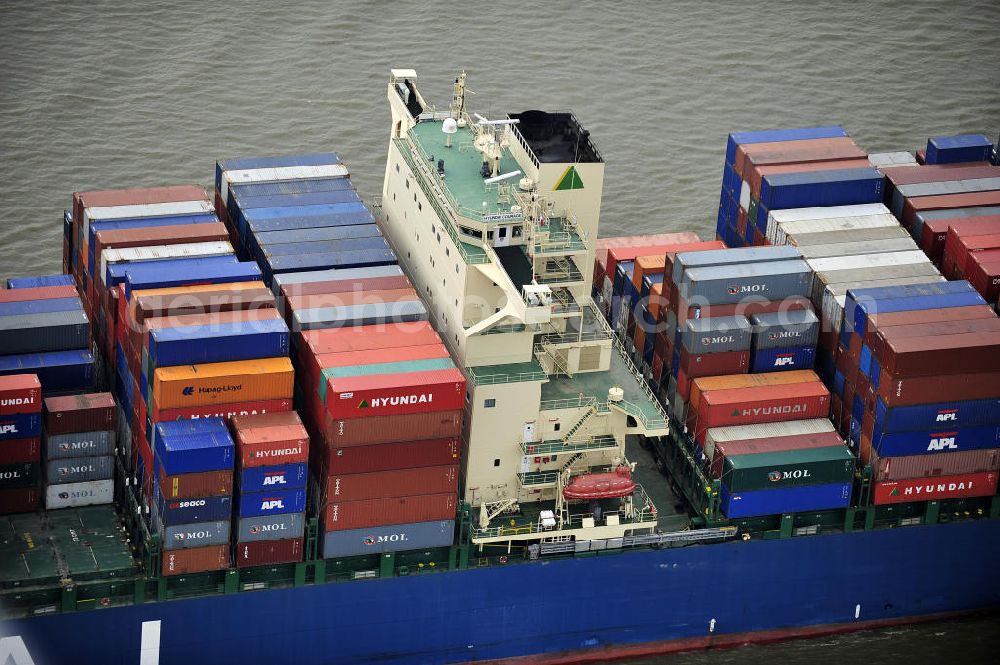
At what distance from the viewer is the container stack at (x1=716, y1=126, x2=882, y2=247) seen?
217 feet

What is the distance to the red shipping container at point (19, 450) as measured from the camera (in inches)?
2159

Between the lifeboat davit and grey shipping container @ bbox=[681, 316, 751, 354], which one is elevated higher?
grey shipping container @ bbox=[681, 316, 751, 354]

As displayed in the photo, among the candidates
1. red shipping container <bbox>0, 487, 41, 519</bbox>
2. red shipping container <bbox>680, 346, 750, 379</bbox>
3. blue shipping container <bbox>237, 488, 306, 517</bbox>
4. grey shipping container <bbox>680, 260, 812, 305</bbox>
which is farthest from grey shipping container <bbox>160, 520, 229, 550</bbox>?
grey shipping container <bbox>680, 260, 812, 305</bbox>

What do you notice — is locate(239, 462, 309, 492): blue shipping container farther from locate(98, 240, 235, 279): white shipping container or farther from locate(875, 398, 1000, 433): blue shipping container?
locate(875, 398, 1000, 433): blue shipping container

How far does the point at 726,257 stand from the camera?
6225 centimetres

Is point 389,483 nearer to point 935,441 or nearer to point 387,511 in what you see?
point 387,511

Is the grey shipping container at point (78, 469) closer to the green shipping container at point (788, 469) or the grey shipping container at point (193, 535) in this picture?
the grey shipping container at point (193, 535)

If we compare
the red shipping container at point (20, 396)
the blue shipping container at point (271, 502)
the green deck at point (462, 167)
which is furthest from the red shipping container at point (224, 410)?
the green deck at point (462, 167)

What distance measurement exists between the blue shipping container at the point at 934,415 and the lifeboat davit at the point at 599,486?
8.23 meters

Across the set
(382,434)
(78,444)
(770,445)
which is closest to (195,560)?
(78,444)

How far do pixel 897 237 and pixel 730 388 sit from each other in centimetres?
932

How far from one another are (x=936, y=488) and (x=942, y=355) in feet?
16.8

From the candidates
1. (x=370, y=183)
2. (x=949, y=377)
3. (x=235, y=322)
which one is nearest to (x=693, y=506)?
(x=949, y=377)

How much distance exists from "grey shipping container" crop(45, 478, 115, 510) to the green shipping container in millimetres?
19330
